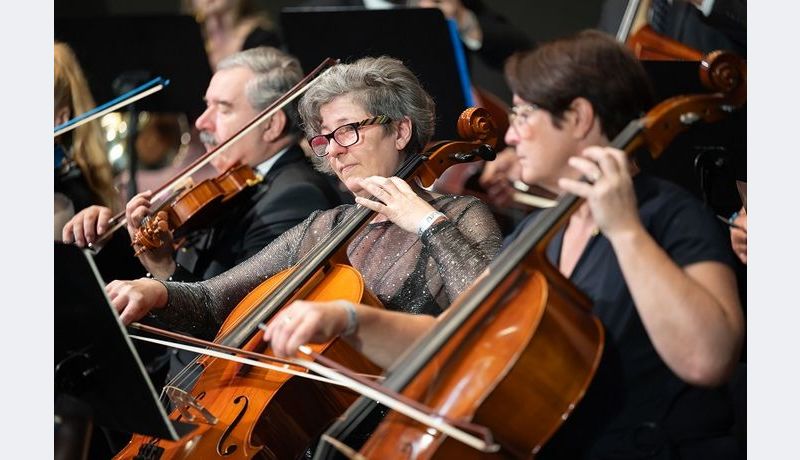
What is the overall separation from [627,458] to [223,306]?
1.15 metres

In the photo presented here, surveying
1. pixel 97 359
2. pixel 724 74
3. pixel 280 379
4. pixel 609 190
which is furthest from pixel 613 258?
pixel 97 359

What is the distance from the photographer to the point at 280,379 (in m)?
2.12

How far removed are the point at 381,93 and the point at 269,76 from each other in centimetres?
77

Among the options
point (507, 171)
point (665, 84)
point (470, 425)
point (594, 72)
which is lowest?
point (507, 171)

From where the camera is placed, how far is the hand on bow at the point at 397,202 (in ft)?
7.12

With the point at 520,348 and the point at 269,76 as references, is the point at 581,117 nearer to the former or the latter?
the point at 520,348

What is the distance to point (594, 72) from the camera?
1.74 meters

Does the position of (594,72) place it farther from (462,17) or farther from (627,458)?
(462,17)

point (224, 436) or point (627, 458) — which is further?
point (224, 436)

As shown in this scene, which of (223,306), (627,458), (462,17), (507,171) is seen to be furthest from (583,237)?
(462,17)

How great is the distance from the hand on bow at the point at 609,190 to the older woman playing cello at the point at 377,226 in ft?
1.76

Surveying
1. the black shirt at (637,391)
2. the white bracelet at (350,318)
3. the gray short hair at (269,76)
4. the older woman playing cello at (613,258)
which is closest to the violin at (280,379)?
the white bracelet at (350,318)

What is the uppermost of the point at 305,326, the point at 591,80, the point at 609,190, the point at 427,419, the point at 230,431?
the point at 591,80

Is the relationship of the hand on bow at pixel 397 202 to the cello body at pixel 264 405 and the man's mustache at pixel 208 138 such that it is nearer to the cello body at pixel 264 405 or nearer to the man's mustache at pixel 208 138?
the cello body at pixel 264 405
